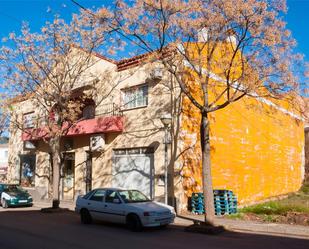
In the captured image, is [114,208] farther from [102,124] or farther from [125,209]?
[102,124]

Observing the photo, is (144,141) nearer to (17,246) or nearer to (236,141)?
(236,141)

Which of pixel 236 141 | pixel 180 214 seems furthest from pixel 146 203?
pixel 236 141

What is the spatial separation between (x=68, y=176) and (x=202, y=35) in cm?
1395

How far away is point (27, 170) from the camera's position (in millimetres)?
26516

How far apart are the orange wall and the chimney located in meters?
3.26

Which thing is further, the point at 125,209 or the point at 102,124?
the point at 102,124

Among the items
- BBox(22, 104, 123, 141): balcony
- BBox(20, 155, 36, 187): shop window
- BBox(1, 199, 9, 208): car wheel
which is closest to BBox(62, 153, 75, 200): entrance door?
BBox(22, 104, 123, 141): balcony

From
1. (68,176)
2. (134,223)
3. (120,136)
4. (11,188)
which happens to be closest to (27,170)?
(68,176)

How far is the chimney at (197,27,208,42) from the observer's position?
1291cm

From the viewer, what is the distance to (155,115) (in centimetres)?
1789

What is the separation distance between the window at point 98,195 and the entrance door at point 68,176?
9.22m

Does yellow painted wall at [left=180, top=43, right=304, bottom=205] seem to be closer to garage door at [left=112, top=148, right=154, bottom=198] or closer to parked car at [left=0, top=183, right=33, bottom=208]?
garage door at [left=112, top=148, right=154, bottom=198]

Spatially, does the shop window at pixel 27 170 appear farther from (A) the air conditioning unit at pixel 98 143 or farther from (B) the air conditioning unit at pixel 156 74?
(B) the air conditioning unit at pixel 156 74

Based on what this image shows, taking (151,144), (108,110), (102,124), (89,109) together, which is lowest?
(151,144)
